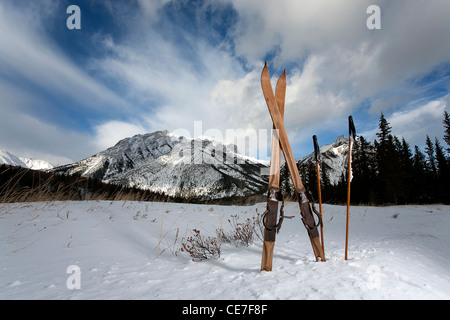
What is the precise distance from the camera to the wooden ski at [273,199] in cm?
197

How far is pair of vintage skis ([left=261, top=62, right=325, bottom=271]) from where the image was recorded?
2.04m

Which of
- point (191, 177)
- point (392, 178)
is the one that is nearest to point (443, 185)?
point (392, 178)

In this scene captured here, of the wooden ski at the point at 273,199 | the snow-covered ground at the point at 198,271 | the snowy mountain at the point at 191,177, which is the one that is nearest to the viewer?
the snow-covered ground at the point at 198,271

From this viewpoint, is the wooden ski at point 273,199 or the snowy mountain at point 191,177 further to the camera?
the snowy mountain at point 191,177

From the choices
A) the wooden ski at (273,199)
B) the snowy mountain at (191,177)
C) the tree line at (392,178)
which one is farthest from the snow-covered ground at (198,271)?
the snowy mountain at (191,177)

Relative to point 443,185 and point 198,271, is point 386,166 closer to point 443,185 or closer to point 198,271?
point 443,185

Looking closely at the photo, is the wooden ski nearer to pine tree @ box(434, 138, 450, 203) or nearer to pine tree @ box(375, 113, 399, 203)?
pine tree @ box(375, 113, 399, 203)

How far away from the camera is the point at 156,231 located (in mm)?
4820

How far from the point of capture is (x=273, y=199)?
83.2 inches

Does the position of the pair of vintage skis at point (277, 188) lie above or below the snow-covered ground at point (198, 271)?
above

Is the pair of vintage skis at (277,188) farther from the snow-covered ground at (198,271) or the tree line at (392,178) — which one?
the tree line at (392,178)
